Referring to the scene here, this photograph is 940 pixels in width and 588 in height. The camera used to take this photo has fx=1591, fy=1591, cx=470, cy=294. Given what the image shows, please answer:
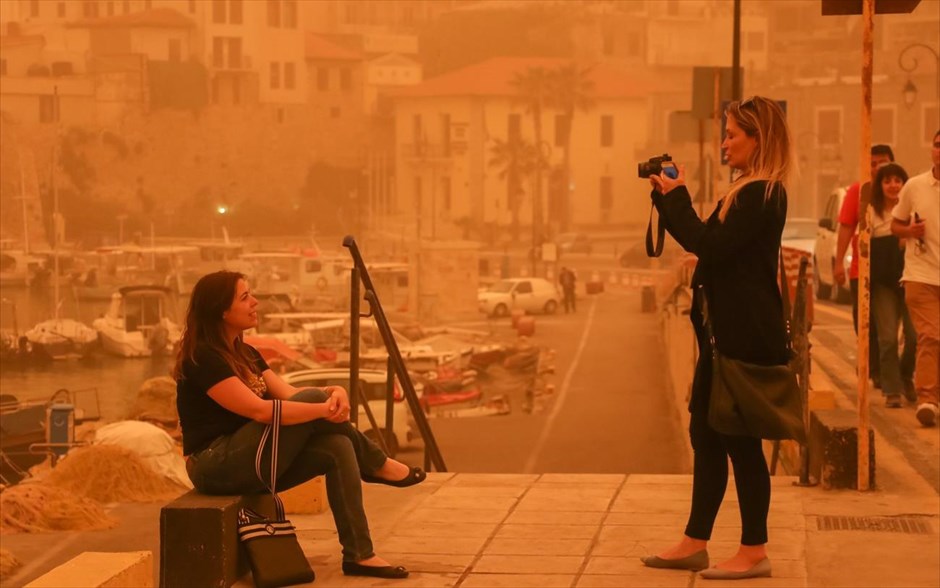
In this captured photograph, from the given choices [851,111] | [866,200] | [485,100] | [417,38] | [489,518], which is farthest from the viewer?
[417,38]

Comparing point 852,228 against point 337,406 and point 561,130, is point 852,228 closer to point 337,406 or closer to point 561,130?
point 337,406

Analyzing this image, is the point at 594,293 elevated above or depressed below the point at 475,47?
below

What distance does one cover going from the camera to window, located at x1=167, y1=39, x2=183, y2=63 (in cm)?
8904

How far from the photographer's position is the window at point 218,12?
9088 centimetres

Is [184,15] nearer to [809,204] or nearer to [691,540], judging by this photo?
[809,204]

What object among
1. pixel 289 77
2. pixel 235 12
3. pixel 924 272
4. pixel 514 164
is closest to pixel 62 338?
pixel 289 77

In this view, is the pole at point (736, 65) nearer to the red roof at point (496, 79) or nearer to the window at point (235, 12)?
the red roof at point (496, 79)

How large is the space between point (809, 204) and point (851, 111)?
5318 mm

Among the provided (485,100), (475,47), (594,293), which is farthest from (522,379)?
(475,47)

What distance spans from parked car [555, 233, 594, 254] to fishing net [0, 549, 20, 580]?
189ft

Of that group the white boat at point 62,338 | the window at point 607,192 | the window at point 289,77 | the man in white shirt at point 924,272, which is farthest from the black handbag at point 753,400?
the window at point 289,77

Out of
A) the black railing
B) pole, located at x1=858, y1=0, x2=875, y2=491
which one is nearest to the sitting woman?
the black railing

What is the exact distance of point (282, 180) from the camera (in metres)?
88.9

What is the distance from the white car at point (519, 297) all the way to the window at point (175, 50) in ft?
72.9
